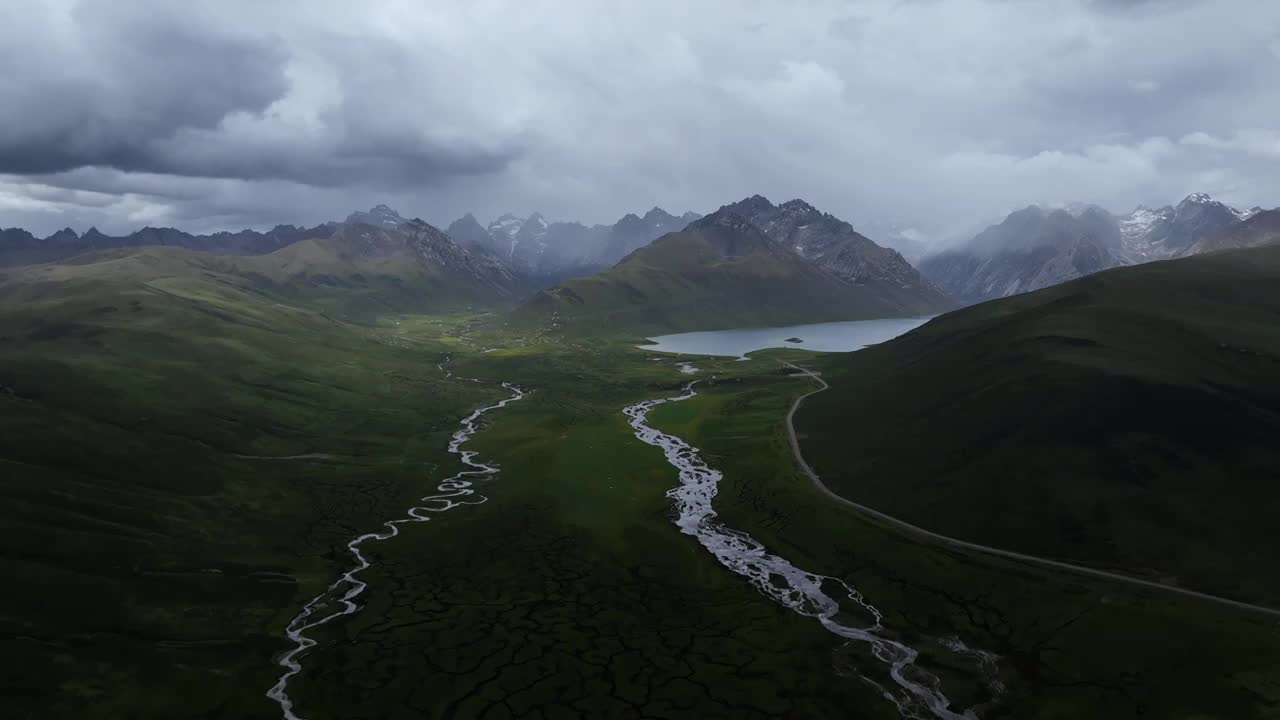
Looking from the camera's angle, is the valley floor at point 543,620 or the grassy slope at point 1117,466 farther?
the grassy slope at point 1117,466

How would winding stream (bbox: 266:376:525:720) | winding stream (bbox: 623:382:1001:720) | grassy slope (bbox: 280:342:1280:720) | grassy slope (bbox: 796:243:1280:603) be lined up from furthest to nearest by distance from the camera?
1. grassy slope (bbox: 796:243:1280:603)
2. winding stream (bbox: 266:376:525:720)
3. winding stream (bbox: 623:382:1001:720)
4. grassy slope (bbox: 280:342:1280:720)

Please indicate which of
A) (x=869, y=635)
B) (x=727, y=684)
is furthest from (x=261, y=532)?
(x=869, y=635)

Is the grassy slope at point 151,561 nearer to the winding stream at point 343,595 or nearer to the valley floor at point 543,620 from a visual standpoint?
the valley floor at point 543,620

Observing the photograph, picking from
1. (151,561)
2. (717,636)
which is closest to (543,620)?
(717,636)

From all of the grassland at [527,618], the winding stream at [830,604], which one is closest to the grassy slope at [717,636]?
the grassland at [527,618]

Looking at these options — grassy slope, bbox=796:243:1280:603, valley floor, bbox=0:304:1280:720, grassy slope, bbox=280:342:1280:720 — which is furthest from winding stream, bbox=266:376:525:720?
grassy slope, bbox=796:243:1280:603

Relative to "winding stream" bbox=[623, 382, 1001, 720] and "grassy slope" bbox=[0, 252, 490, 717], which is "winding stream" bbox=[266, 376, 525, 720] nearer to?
"grassy slope" bbox=[0, 252, 490, 717]

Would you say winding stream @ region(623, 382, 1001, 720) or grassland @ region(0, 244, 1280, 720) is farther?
winding stream @ region(623, 382, 1001, 720)

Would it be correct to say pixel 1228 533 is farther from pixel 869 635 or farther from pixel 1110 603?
pixel 869 635
